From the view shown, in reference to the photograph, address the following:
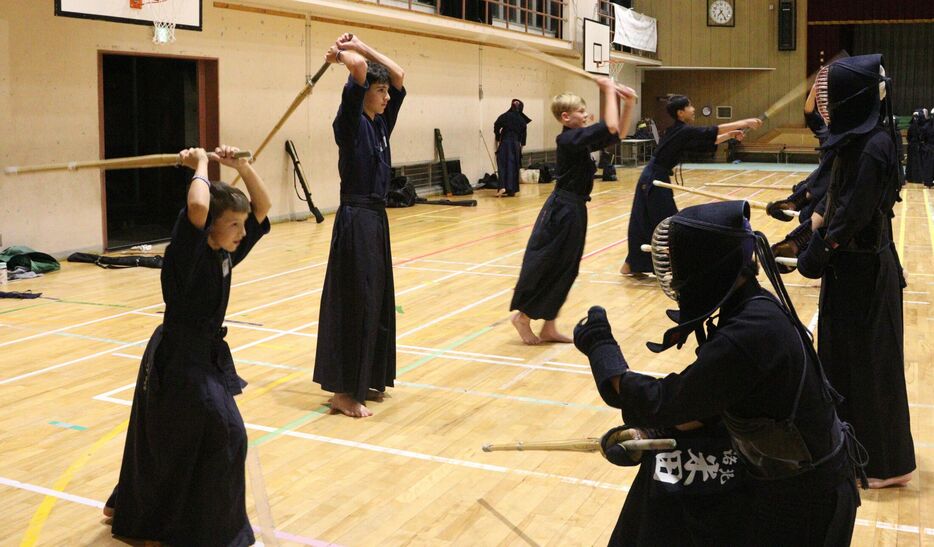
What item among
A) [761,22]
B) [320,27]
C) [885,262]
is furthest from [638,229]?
[761,22]

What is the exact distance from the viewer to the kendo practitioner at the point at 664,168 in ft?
31.1

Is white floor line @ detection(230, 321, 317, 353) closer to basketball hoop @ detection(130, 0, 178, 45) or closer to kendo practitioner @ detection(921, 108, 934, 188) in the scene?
basketball hoop @ detection(130, 0, 178, 45)

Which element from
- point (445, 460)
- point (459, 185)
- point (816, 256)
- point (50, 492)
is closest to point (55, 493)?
point (50, 492)

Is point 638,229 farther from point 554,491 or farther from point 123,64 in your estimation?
point 123,64

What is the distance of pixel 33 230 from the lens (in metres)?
11.4

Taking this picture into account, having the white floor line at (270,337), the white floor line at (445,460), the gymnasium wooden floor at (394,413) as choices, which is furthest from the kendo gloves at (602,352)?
the white floor line at (270,337)

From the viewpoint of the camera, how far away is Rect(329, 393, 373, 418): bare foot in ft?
19.0

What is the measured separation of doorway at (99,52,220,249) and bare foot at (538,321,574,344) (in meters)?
7.16

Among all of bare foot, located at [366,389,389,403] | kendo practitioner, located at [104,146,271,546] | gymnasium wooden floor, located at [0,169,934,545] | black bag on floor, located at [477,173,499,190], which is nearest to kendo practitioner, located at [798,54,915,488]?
gymnasium wooden floor, located at [0,169,934,545]

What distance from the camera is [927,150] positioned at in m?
21.2

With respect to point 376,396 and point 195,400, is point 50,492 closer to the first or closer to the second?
point 195,400

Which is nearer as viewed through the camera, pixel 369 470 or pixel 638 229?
pixel 369 470

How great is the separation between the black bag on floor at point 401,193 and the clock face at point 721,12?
53.3 feet

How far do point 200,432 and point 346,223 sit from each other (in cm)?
221
